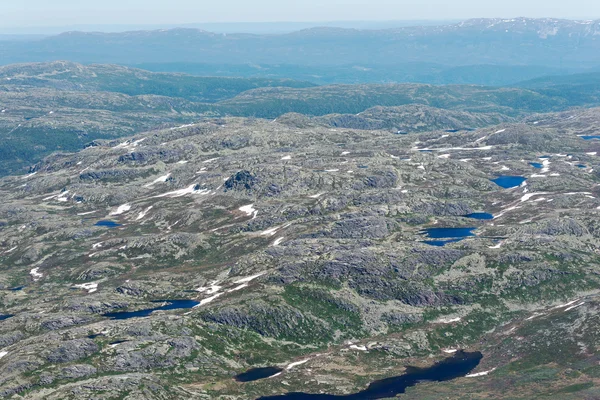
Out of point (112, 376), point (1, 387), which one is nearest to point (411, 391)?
point (112, 376)

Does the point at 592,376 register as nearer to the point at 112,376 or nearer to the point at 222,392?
the point at 222,392

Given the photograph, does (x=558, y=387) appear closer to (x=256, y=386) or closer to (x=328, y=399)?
(x=328, y=399)

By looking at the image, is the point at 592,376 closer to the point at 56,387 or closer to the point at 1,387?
the point at 56,387

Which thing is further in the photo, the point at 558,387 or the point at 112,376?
the point at 112,376

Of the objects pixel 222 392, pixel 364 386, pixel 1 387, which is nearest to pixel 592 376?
pixel 364 386

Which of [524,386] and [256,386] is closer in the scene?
[524,386]

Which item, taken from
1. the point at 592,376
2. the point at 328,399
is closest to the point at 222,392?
the point at 328,399
